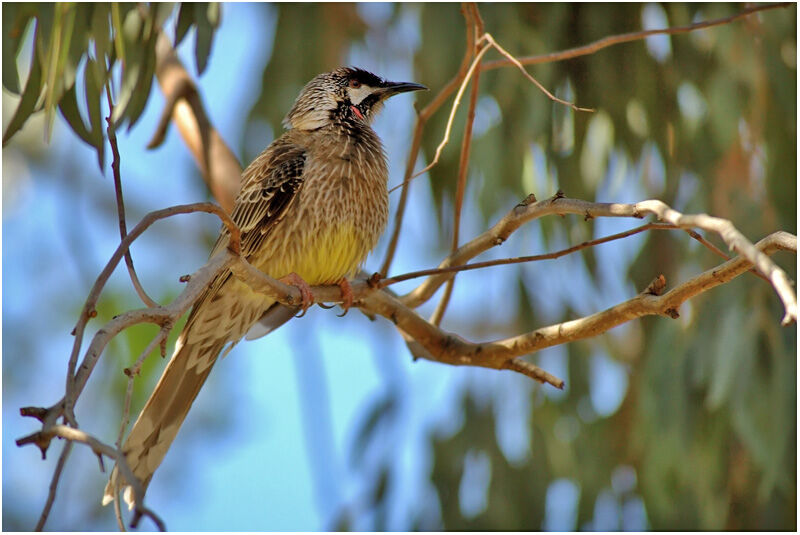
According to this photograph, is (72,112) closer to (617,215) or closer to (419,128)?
(419,128)

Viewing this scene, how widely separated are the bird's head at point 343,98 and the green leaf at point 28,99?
3.13 feet

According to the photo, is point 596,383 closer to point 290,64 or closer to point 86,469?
point 290,64

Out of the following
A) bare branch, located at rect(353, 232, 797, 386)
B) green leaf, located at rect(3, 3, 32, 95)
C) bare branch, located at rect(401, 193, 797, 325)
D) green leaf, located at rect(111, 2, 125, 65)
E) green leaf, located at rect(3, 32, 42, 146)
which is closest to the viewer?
bare branch, located at rect(401, 193, 797, 325)

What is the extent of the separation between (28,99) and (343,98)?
1150 millimetres

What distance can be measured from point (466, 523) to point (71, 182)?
2.73 m

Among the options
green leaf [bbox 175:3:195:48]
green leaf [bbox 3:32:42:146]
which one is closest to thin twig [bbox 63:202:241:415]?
green leaf [bbox 3:32:42:146]

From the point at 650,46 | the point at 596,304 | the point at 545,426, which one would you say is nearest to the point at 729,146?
the point at 650,46

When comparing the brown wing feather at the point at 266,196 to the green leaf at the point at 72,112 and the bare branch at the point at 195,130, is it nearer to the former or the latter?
the bare branch at the point at 195,130

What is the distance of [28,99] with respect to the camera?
9.65ft

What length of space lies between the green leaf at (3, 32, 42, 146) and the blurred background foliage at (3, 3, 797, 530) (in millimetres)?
492

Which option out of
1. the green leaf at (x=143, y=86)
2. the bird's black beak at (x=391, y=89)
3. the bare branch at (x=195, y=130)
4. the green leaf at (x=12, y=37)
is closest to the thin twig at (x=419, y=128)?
the bird's black beak at (x=391, y=89)

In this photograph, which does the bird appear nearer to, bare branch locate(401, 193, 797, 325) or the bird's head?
the bird's head

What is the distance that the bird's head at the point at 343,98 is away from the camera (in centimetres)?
354

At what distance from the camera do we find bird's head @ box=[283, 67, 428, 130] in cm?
354
